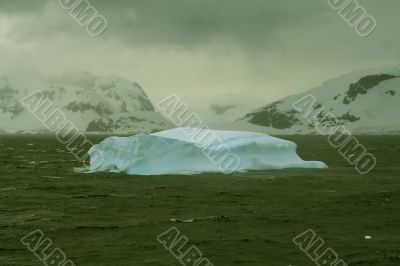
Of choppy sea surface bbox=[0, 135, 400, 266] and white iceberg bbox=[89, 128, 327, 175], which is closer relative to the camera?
choppy sea surface bbox=[0, 135, 400, 266]

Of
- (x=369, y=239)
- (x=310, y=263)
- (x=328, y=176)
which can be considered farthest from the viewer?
(x=328, y=176)

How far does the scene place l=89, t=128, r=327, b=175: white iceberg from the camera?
45.0 meters

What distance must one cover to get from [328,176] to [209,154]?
9.09 meters

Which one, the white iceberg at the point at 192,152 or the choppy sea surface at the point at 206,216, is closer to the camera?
the choppy sea surface at the point at 206,216

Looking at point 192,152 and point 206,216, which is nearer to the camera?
point 206,216

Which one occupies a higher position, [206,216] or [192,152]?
[192,152]

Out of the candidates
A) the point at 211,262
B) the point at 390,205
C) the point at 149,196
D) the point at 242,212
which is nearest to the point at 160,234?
the point at 211,262

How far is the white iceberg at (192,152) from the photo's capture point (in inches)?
1772

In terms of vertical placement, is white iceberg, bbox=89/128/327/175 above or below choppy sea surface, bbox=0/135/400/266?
above

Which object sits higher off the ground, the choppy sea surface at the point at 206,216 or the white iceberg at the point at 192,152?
the white iceberg at the point at 192,152

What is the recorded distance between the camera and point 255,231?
21.5m

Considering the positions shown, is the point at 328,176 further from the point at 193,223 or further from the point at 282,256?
the point at 282,256

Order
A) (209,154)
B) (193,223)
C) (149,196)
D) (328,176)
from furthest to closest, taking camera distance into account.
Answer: (209,154) → (328,176) → (149,196) → (193,223)

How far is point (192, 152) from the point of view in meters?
45.4
